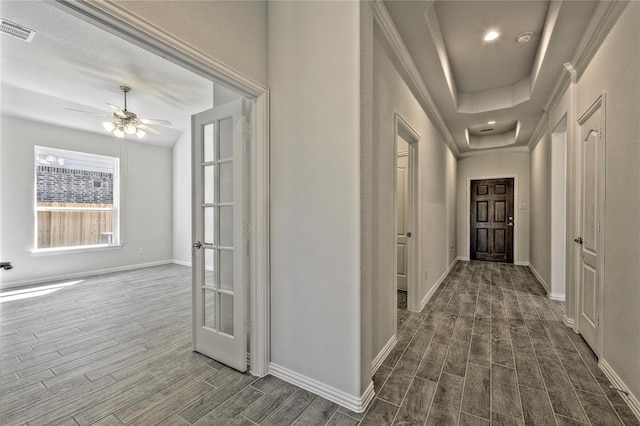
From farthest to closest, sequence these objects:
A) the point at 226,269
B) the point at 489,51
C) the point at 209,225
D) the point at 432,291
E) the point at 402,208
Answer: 1. the point at 402,208
2. the point at 432,291
3. the point at 489,51
4. the point at 209,225
5. the point at 226,269

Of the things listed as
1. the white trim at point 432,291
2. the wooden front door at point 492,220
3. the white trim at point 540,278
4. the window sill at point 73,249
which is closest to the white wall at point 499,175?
the wooden front door at point 492,220

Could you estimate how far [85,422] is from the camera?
1576 millimetres

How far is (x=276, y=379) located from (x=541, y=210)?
511 cm

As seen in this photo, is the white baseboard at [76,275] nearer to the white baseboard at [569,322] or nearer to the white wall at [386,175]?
the white wall at [386,175]

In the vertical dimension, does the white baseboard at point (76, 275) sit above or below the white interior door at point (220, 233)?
below

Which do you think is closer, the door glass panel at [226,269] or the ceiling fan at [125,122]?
the door glass panel at [226,269]

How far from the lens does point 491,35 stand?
2801 mm

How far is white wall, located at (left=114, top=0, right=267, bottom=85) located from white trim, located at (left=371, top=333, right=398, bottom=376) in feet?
7.48

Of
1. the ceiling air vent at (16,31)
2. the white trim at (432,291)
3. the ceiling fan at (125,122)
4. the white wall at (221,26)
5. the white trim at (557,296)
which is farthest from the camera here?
the ceiling fan at (125,122)

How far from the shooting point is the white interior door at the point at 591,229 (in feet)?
7.25

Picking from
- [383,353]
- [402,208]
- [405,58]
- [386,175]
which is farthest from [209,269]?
[402,208]

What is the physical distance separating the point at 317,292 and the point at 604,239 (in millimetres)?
2277

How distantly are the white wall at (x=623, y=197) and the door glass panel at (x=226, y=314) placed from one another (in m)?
2.70

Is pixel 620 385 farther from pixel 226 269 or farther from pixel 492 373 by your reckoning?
pixel 226 269
